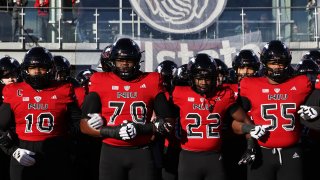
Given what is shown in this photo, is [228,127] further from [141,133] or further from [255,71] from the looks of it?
[255,71]

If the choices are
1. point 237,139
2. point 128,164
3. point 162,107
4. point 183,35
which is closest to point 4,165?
point 128,164

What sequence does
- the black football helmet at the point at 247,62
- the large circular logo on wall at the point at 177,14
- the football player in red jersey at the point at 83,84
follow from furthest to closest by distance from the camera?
the large circular logo on wall at the point at 177,14 → the black football helmet at the point at 247,62 → the football player in red jersey at the point at 83,84

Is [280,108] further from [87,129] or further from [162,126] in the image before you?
[87,129]

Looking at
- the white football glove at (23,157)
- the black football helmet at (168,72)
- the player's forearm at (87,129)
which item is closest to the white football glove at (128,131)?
the player's forearm at (87,129)

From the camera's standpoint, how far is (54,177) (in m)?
5.24

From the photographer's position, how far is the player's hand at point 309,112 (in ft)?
17.3

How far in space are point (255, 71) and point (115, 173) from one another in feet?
8.32

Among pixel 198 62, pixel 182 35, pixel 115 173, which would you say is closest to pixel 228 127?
pixel 198 62

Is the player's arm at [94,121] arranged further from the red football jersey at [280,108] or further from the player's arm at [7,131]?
the red football jersey at [280,108]

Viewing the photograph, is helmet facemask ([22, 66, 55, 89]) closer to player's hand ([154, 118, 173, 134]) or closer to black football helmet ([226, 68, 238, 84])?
player's hand ([154, 118, 173, 134])

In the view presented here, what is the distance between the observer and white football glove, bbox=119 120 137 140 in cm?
492

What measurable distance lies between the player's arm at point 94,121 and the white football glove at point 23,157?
52 centimetres

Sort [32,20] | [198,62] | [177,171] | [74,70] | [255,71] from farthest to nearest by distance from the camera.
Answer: [32,20], [74,70], [255,71], [177,171], [198,62]

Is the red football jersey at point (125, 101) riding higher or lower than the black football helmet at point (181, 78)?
lower
